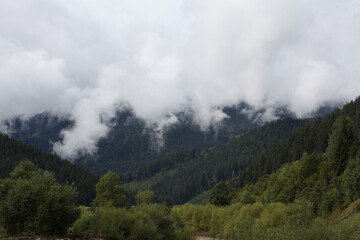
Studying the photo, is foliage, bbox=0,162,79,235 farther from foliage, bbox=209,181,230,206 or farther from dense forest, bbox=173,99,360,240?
foliage, bbox=209,181,230,206

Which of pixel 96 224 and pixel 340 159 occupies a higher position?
pixel 340 159

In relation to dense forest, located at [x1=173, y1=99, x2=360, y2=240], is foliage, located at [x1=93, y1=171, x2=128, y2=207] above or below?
above

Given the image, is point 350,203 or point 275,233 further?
point 350,203

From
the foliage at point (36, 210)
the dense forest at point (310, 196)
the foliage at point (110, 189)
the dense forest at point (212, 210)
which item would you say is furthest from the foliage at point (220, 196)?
the foliage at point (36, 210)

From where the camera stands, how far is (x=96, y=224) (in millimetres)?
36906

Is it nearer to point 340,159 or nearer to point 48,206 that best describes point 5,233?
point 48,206

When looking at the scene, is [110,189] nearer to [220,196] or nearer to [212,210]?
[212,210]

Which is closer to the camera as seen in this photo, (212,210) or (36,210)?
(36,210)

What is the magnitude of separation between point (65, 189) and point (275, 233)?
21.6 meters

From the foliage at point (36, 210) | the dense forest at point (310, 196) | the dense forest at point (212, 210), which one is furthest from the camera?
the dense forest at point (310, 196)

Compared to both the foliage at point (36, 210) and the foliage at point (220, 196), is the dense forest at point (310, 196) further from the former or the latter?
the foliage at point (36, 210)

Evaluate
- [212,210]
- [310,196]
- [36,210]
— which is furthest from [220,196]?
[36,210]

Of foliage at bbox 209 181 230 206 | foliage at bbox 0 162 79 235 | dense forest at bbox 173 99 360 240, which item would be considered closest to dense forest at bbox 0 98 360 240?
foliage at bbox 0 162 79 235

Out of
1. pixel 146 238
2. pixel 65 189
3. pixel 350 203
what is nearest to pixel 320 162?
pixel 350 203
